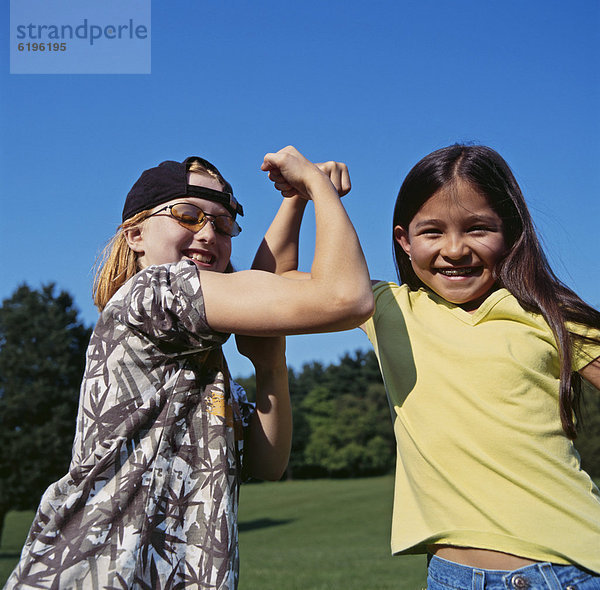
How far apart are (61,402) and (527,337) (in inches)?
1352

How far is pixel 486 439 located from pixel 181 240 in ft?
3.90

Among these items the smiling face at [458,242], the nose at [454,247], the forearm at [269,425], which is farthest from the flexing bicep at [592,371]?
the forearm at [269,425]

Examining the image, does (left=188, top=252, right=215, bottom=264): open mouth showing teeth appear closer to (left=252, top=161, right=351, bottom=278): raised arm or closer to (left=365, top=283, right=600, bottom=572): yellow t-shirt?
(left=252, top=161, right=351, bottom=278): raised arm

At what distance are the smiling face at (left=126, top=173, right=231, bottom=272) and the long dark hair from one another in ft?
2.46

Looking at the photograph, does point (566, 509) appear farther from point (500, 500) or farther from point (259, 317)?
point (259, 317)

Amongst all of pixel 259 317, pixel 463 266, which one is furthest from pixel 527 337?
pixel 259 317

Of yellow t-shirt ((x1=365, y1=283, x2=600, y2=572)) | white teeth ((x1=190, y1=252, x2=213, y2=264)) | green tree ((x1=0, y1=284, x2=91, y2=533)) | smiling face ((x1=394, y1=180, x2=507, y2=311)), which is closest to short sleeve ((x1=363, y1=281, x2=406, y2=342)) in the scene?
yellow t-shirt ((x1=365, y1=283, x2=600, y2=572))

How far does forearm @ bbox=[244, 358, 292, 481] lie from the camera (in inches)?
91.6

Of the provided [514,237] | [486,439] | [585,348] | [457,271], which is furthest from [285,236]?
[585,348]

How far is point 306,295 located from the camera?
187 cm

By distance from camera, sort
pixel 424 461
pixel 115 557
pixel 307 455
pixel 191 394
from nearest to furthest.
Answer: pixel 115 557
pixel 191 394
pixel 424 461
pixel 307 455

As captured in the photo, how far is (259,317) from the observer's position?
190 centimetres

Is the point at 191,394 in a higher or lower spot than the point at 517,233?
lower

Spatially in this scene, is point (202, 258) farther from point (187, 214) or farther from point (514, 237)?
point (514, 237)
